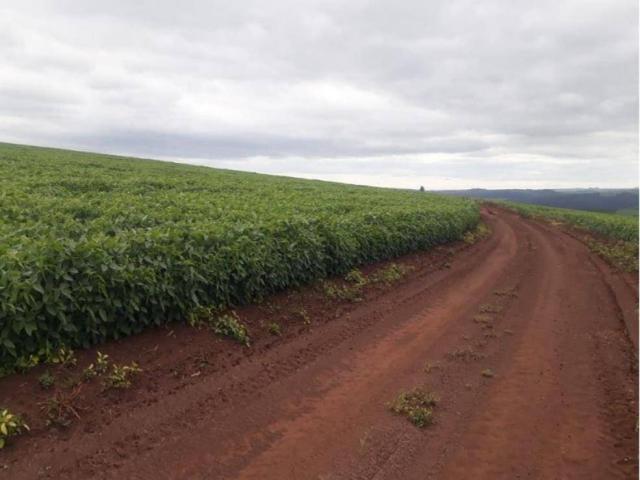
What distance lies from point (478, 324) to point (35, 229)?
8.53 m

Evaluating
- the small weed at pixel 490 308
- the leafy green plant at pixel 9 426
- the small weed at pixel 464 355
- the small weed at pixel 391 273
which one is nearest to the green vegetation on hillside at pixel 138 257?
the small weed at pixel 391 273

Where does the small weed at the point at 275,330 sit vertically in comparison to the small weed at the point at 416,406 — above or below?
above

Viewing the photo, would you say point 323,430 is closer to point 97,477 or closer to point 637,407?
point 97,477

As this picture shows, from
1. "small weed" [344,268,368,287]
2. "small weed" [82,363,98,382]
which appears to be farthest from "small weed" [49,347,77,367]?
"small weed" [344,268,368,287]

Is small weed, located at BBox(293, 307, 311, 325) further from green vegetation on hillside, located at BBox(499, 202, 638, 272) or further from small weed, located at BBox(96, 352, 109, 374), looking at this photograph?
green vegetation on hillside, located at BBox(499, 202, 638, 272)

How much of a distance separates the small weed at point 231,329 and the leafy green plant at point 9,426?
10.1 ft

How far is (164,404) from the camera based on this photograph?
5637 millimetres

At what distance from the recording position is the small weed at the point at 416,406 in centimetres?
563

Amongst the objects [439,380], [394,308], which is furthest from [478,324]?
[439,380]

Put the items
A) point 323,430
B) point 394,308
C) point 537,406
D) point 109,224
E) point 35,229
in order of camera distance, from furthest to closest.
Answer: point 394,308
point 109,224
point 35,229
point 537,406
point 323,430

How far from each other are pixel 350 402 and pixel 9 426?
3.85 metres

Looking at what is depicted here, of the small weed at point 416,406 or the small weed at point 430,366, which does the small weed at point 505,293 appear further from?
the small weed at point 416,406

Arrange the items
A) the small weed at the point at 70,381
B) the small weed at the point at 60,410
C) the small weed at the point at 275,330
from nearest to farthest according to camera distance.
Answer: the small weed at the point at 60,410, the small weed at the point at 70,381, the small weed at the point at 275,330

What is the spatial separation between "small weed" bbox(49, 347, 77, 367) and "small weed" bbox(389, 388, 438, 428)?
4.13 m
